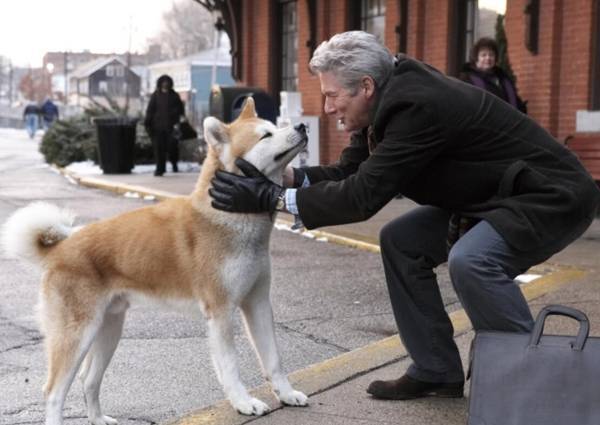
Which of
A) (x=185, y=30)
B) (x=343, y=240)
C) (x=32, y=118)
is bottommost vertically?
(x=32, y=118)

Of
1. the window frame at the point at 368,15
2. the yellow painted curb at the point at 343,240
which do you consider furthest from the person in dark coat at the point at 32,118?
the yellow painted curb at the point at 343,240

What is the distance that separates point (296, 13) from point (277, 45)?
910 mm

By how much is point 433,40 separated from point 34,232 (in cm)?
1019

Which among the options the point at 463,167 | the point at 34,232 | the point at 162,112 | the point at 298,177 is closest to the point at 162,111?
the point at 162,112

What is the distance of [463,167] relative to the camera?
366cm

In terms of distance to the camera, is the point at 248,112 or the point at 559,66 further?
the point at 559,66

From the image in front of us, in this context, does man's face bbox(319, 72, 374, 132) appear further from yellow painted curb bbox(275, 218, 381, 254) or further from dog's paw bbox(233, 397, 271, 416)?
yellow painted curb bbox(275, 218, 381, 254)

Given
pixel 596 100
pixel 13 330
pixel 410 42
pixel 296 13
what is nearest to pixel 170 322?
pixel 13 330

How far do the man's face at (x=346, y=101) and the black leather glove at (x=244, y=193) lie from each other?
1.37 feet

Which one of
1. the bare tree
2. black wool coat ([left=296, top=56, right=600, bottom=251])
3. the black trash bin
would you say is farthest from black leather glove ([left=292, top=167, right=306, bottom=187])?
the bare tree

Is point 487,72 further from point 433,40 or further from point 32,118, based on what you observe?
point 32,118

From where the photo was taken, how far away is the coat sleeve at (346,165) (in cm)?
430

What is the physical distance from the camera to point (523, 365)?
3.05 m

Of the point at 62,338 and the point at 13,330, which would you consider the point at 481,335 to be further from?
the point at 13,330
